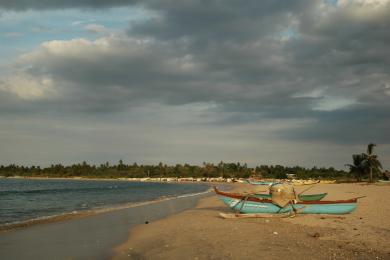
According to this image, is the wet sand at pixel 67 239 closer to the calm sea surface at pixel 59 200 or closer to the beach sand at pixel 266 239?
the beach sand at pixel 266 239

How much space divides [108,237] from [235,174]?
15441 cm

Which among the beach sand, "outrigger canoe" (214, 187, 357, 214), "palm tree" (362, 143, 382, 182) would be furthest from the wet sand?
"palm tree" (362, 143, 382, 182)

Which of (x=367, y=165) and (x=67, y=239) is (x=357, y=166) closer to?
(x=367, y=165)

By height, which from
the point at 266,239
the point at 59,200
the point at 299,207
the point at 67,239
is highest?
the point at 299,207

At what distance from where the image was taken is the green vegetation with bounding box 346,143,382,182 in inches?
3150

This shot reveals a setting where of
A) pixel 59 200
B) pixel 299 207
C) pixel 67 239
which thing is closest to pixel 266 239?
pixel 299 207

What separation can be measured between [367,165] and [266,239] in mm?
74266

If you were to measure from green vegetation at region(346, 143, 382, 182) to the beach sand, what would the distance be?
212 feet

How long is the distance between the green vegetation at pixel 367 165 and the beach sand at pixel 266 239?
64.6 metres

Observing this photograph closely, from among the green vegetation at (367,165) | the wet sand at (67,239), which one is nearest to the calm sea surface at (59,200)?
the wet sand at (67,239)

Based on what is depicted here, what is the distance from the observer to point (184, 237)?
15.7 m

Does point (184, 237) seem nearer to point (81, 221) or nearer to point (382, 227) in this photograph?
point (382, 227)

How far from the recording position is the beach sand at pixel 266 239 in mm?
11656

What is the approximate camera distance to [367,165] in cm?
8119
